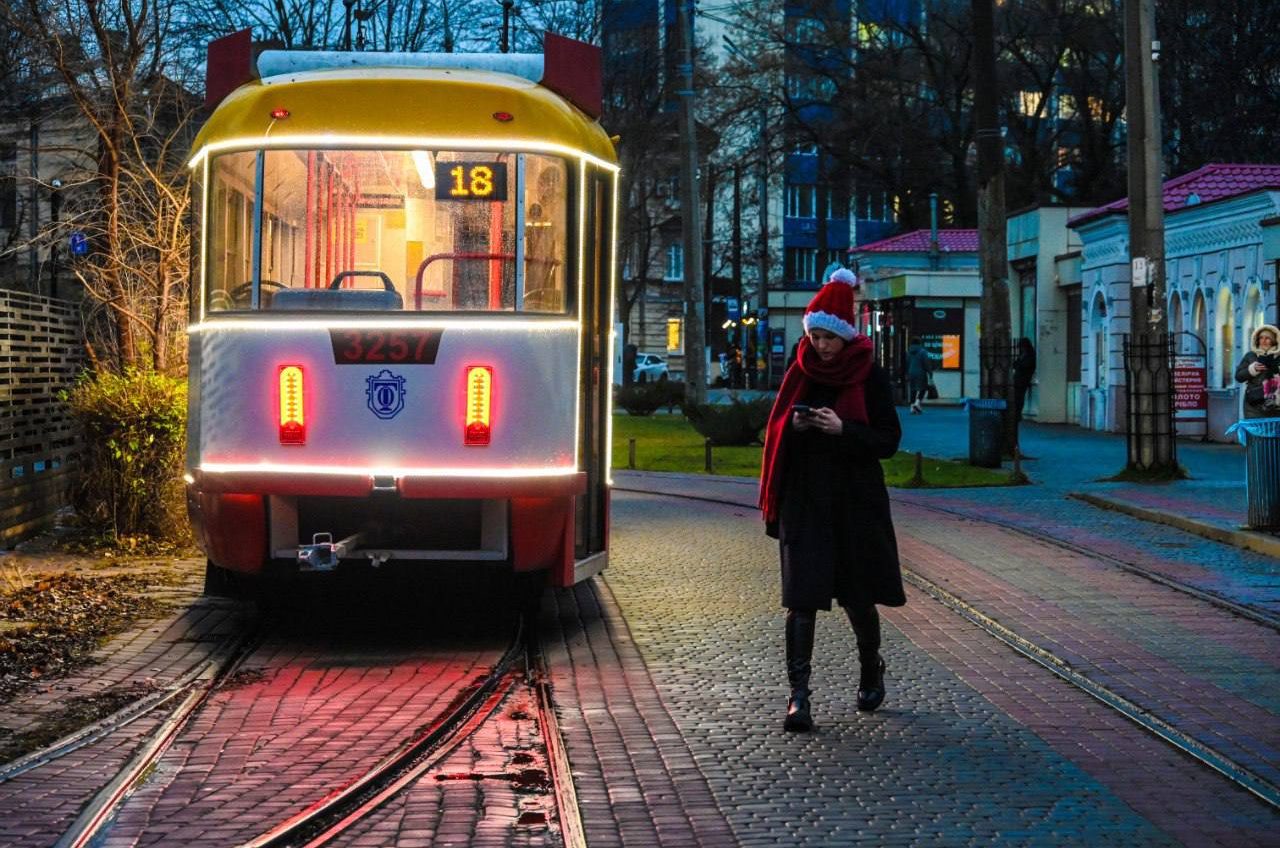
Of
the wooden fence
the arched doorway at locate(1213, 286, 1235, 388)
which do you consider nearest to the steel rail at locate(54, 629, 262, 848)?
the wooden fence

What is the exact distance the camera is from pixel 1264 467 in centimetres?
1623

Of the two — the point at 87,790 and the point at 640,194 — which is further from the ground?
the point at 640,194

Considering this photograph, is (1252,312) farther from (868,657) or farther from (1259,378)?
(868,657)

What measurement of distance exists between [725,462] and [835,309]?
2097 centimetres

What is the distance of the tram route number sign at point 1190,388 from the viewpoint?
31484 millimetres

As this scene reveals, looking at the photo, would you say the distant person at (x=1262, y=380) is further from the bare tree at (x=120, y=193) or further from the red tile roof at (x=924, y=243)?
the red tile roof at (x=924, y=243)

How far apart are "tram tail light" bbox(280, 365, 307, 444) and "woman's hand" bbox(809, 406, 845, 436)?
10.3 feet

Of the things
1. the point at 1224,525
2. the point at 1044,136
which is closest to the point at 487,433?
the point at 1224,525

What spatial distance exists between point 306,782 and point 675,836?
152 cm

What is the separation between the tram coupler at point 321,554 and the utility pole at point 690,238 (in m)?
28.1

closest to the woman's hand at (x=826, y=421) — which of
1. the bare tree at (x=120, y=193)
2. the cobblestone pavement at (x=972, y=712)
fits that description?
the cobblestone pavement at (x=972, y=712)

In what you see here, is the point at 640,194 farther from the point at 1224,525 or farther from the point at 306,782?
the point at 306,782

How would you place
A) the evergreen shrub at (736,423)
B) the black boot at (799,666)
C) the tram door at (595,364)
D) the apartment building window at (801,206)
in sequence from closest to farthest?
1. the black boot at (799,666)
2. the tram door at (595,364)
3. the evergreen shrub at (736,423)
4. the apartment building window at (801,206)

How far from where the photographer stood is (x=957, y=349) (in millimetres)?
55469
